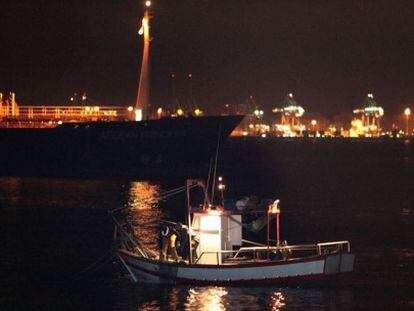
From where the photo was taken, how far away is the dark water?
24156mm

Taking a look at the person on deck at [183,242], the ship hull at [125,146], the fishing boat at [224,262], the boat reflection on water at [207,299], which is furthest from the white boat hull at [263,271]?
the ship hull at [125,146]

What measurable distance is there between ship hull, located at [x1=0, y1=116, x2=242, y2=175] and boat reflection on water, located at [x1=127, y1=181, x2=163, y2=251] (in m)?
11.1

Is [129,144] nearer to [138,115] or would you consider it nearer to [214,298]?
[138,115]

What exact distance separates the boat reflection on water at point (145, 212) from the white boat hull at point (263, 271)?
309cm

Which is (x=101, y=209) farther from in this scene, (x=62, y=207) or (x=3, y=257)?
(x=3, y=257)

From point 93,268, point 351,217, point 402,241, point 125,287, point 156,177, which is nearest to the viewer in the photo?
point 125,287

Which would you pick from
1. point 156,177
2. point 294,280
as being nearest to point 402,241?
point 294,280

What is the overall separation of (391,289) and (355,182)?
6280cm

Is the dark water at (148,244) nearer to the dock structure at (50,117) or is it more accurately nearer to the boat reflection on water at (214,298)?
the boat reflection on water at (214,298)

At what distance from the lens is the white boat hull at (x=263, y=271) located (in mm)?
23969

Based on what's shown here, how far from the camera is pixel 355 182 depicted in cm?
8825

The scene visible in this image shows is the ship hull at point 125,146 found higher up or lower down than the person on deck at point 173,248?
higher up

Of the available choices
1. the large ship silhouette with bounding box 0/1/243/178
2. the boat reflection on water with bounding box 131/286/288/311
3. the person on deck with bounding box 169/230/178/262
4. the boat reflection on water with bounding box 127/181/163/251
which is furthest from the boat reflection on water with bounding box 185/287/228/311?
the large ship silhouette with bounding box 0/1/243/178

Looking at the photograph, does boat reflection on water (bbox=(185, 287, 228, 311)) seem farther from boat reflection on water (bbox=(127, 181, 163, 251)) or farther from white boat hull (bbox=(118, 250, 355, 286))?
boat reflection on water (bbox=(127, 181, 163, 251))
